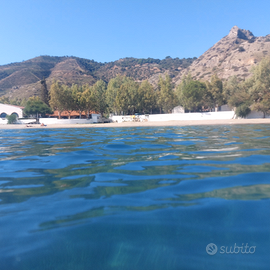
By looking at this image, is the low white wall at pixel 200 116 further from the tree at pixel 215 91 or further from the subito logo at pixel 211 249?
the subito logo at pixel 211 249

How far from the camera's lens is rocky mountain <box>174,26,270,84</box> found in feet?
302

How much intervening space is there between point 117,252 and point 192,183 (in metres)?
1.81

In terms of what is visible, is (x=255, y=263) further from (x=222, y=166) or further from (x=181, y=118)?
(x=181, y=118)

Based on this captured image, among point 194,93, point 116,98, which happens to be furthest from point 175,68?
point 194,93

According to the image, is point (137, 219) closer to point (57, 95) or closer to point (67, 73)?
point (57, 95)

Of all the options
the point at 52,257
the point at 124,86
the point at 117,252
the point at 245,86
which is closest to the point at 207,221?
the point at 117,252

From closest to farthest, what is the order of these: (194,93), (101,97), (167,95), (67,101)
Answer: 1. (194,93)
2. (67,101)
3. (167,95)
4. (101,97)

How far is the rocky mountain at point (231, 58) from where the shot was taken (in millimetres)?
92000

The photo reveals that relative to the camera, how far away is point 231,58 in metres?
106

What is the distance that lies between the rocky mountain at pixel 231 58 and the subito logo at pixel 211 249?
92750mm

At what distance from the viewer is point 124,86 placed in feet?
153

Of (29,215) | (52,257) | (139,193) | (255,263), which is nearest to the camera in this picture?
(255,263)

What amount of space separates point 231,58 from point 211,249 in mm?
121528

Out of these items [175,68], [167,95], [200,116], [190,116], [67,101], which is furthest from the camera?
[175,68]
